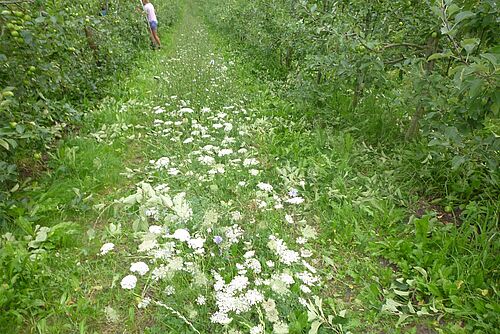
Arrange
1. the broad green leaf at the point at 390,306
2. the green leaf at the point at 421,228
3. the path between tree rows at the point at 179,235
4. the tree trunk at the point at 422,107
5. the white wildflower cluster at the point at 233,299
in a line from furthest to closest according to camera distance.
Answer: the tree trunk at the point at 422,107, the green leaf at the point at 421,228, the broad green leaf at the point at 390,306, the path between tree rows at the point at 179,235, the white wildflower cluster at the point at 233,299

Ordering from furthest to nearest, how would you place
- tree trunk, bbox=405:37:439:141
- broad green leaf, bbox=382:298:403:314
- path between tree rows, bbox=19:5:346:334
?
tree trunk, bbox=405:37:439:141, broad green leaf, bbox=382:298:403:314, path between tree rows, bbox=19:5:346:334

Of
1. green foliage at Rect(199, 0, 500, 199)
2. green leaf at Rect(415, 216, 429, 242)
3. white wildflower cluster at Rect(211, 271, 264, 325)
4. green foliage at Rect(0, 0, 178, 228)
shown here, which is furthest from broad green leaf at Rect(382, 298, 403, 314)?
green foliage at Rect(0, 0, 178, 228)

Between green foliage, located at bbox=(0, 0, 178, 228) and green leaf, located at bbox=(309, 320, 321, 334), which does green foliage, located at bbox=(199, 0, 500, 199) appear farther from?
green foliage, located at bbox=(0, 0, 178, 228)

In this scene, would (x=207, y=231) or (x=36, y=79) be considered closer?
(x=207, y=231)

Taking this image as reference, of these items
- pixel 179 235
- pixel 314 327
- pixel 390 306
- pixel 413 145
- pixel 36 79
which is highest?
pixel 36 79

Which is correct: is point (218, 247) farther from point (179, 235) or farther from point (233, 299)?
point (233, 299)

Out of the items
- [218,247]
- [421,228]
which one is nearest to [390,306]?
[421,228]

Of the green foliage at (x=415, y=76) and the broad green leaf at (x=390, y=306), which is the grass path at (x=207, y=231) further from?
→ the green foliage at (x=415, y=76)

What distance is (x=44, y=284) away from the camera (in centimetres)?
232

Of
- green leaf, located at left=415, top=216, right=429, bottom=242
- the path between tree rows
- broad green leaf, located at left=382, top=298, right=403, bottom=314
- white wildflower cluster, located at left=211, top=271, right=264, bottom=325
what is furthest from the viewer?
green leaf, located at left=415, top=216, right=429, bottom=242

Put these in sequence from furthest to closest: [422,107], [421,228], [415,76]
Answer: [422,107] → [415,76] → [421,228]

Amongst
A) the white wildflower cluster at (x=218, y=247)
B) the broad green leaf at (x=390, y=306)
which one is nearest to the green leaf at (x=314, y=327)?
the white wildflower cluster at (x=218, y=247)

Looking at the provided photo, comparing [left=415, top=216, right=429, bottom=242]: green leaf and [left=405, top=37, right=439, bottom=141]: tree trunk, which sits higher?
[left=405, top=37, right=439, bottom=141]: tree trunk

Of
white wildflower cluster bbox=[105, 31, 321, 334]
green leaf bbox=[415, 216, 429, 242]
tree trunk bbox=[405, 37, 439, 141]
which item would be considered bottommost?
green leaf bbox=[415, 216, 429, 242]
